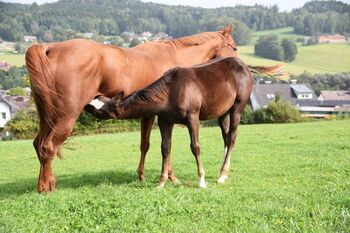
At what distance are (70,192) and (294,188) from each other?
3.86 metres

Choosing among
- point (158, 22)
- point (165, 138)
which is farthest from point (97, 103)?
point (158, 22)

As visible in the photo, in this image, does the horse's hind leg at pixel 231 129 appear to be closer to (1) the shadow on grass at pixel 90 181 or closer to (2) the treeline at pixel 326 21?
(1) the shadow on grass at pixel 90 181

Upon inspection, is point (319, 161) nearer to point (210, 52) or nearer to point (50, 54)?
point (210, 52)

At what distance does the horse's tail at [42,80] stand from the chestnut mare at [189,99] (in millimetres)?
658

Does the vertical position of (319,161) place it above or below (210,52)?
below

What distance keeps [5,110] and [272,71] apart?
69.2 m

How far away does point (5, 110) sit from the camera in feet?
238

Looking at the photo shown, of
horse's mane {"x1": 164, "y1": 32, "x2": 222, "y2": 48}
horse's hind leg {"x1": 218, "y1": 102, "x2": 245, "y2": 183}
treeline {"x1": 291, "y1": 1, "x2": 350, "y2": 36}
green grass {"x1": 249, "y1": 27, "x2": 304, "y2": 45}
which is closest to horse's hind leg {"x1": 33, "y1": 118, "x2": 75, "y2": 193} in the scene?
horse's hind leg {"x1": 218, "y1": 102, "x2": 245, "y2": 183}

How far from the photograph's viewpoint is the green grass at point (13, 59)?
91.4 m

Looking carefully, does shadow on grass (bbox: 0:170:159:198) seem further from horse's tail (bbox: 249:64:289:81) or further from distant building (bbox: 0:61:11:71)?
distant building (bbox: 0:61:11:71)

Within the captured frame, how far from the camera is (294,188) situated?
7.66m

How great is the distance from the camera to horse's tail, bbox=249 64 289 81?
1023 cm

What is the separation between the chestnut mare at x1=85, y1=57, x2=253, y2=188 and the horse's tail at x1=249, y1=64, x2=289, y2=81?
155 centimetres

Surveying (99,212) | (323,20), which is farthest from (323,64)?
(99,212)
